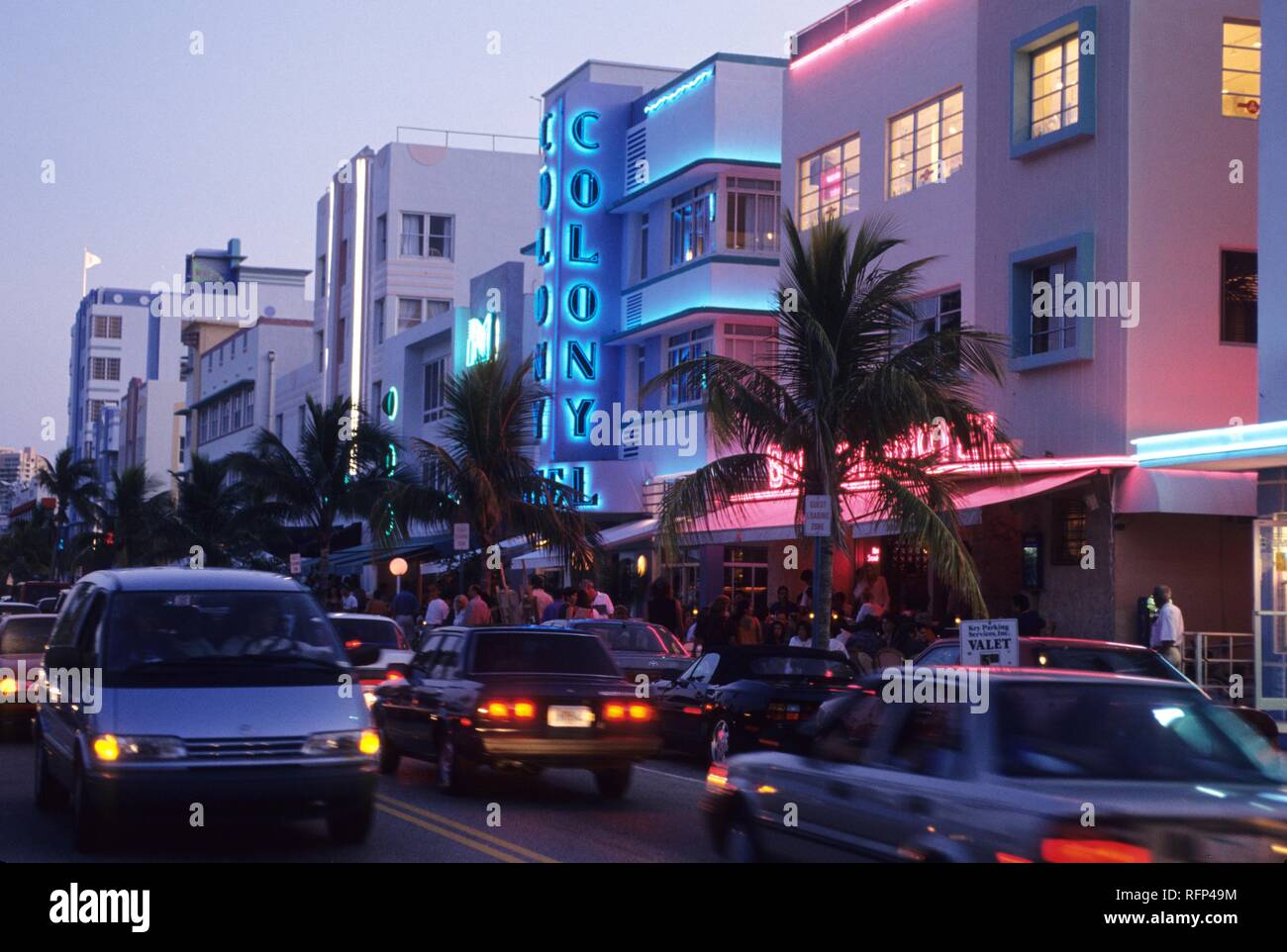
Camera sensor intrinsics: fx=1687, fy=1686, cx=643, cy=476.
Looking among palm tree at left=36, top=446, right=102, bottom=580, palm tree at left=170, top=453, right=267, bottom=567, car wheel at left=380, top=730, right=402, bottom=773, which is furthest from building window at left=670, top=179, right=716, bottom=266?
palm tree at left=36, top=446, right=102, bottom=580

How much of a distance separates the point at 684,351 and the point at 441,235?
26014mm

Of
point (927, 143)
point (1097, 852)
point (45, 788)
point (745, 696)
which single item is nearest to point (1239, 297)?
point (927, 143)

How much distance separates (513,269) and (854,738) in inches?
1413

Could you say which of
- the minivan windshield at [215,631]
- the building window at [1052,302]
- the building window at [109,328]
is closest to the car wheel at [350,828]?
the minivan windshield at [215,631]

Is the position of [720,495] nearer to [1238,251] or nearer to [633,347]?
[1238,251]

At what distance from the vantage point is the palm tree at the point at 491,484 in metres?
32.3

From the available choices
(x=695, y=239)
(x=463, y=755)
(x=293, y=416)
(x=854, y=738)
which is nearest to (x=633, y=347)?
(x=695, y=239)

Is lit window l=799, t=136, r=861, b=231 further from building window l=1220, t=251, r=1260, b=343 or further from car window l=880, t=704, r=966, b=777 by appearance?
car window l=880, t=704, r=966, b=777

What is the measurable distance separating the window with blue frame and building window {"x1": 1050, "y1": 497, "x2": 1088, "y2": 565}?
5039 millimetres

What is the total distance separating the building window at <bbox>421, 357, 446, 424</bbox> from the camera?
164ft

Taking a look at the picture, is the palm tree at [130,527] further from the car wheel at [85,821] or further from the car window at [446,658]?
the car wheel at [85,821]

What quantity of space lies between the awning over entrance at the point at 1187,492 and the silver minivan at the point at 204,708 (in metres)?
12.7
